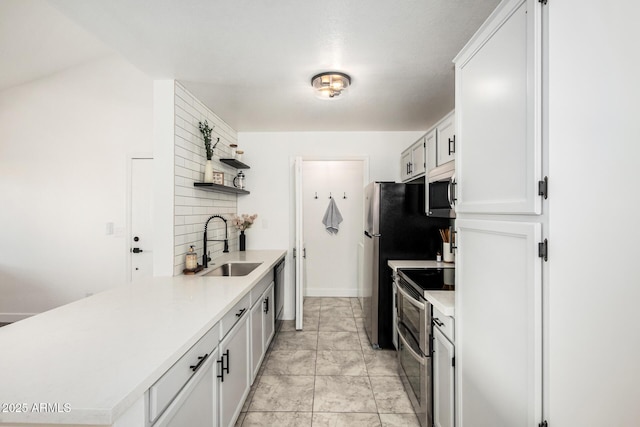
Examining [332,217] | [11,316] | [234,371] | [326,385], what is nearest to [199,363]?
[234,371]

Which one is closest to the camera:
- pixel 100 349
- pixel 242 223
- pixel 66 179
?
pixel 100 349

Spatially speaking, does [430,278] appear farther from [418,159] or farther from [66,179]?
[66,179]

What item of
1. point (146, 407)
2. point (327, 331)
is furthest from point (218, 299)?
point (327, 331)

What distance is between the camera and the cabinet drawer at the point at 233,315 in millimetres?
1553

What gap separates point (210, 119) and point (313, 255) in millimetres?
2780

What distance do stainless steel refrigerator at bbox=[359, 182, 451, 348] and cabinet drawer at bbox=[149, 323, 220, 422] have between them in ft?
5.98

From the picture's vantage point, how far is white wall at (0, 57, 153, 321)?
3.25 m

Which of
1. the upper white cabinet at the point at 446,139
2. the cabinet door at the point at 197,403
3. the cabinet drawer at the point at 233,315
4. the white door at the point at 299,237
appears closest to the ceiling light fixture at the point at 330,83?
the upper white cabinet at the point at 446,139

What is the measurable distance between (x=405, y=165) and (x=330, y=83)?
1.59 meters

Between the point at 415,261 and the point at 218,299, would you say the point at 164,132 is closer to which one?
the point at 218,299

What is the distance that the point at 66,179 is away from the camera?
330 cm

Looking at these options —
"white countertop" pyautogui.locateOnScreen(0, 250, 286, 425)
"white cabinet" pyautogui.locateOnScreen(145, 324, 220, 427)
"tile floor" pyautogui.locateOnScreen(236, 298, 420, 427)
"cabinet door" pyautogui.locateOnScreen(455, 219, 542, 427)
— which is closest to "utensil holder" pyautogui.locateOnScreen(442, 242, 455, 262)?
"tile floor" pyautogui.locateOnScreen(236, 298, 420, 427)

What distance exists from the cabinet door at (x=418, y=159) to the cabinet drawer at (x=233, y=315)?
1965mm

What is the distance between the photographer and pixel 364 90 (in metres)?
2.38
